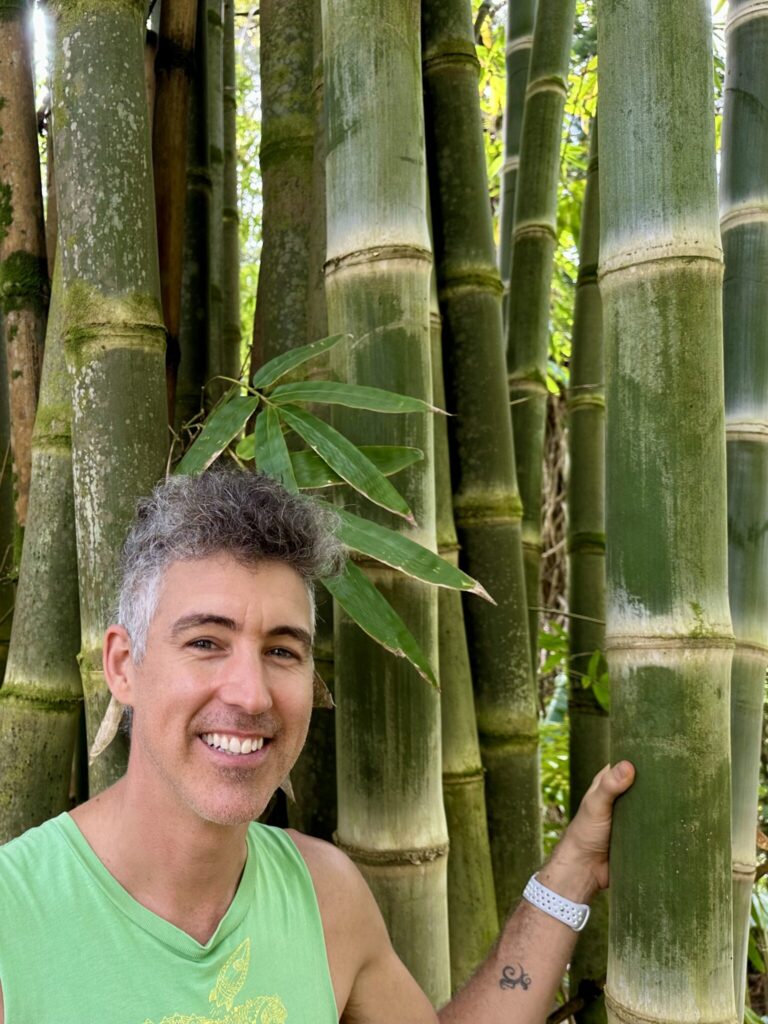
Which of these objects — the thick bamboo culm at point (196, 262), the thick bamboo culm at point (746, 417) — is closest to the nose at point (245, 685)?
the thick bamboo culm at point (746, 417)

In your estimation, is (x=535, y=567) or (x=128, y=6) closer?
(x=128, y=6)

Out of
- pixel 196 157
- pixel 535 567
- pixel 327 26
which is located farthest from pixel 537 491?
pixel 327 26

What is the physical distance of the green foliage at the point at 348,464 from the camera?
1.18 metres

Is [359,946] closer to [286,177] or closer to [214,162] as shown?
[286,177]

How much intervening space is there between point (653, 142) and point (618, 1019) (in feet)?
3.07

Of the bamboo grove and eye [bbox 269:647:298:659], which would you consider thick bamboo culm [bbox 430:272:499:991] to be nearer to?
the bamboo grove

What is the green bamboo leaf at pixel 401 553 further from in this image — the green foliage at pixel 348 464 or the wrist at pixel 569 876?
the wrist at pixel 569 876

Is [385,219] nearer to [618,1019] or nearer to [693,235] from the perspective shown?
[693,235]

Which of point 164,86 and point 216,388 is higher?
point 164,86

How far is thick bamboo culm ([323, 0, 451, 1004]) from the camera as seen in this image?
1307 mm

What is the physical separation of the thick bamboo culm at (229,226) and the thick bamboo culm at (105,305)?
3.48 ft

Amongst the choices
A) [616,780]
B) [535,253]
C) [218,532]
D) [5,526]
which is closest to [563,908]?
[616,780]

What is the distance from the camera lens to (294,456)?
1.33 m

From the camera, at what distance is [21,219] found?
1.61m
